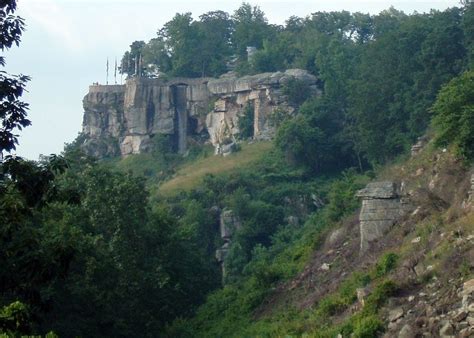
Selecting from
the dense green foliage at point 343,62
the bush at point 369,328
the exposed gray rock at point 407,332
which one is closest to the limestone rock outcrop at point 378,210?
the bush at point 369,328

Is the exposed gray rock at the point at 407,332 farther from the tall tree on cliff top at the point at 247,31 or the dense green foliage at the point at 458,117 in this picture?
the tall tree on cliff top at the point at 247,31

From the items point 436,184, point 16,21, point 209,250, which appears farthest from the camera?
point 209,250

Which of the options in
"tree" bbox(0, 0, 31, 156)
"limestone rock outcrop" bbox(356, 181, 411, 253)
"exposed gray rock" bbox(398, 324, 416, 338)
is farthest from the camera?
"limestone rock outcrop" bbox(356, 181, 411, 253)

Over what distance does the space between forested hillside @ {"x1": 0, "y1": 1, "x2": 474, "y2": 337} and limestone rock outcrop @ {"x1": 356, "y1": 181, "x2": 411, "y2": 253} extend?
0.51 m

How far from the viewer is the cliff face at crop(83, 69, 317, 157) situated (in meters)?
53.3

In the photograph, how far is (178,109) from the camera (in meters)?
58.4

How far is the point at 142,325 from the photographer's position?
28047 mm

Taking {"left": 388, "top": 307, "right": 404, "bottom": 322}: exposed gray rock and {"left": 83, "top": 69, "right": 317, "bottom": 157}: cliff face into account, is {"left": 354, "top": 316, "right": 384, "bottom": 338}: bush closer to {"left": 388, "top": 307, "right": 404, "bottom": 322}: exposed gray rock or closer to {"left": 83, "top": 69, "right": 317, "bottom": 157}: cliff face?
{"left": 388, "top": 307, "right": 404, "bottom": 322}: exposed gray rock

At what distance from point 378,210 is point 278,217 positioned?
56.2ft

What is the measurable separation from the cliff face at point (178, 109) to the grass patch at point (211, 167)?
3.93ft

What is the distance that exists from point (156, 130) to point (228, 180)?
13035 millimetres

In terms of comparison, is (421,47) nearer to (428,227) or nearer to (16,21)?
(428,227)

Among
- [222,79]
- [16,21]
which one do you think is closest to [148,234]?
[16,21]

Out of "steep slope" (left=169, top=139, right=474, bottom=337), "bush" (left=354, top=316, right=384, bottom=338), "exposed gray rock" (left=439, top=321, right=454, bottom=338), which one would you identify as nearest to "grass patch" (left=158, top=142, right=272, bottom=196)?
"steep slope" (left=169, top=139, right=474, bottom=337)
